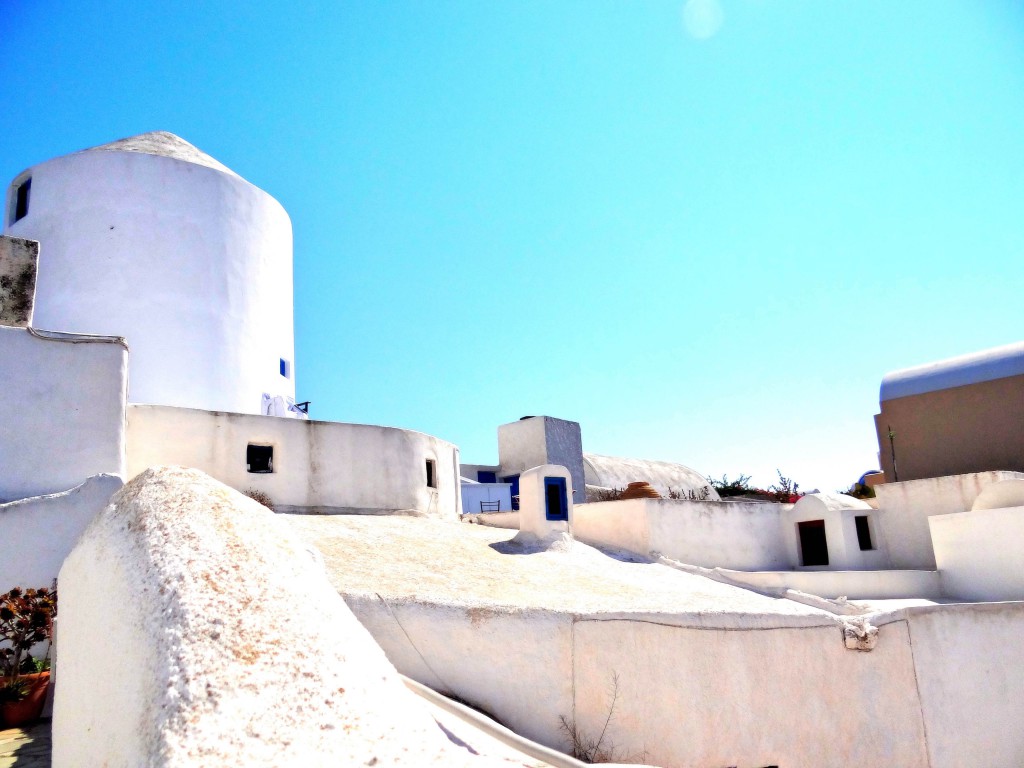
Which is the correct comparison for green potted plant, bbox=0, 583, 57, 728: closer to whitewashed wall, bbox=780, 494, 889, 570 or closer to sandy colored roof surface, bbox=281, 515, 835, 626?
sandy colored roof surface, bbox=281, 515, 835, 626

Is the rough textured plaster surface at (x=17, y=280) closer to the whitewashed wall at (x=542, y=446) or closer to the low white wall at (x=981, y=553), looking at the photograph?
the low white wall at (x=981, y=553)

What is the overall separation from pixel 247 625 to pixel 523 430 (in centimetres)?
2091

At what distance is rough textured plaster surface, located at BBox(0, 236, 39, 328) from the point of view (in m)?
8.41

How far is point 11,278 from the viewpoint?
8.53 m

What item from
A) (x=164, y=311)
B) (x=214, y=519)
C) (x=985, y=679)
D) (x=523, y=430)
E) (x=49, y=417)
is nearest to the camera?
(x=214, y=519)

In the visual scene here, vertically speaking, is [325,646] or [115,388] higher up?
[115,388]

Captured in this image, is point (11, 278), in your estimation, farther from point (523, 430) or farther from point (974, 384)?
point (974, 384)

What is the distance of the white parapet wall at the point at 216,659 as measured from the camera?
7.68ft

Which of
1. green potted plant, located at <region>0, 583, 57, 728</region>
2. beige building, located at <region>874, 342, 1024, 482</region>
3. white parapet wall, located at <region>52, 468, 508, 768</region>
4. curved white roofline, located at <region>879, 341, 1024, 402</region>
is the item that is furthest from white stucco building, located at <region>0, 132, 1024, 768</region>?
curved white roofline, located at <region>879, 341, 1024, 402</region>

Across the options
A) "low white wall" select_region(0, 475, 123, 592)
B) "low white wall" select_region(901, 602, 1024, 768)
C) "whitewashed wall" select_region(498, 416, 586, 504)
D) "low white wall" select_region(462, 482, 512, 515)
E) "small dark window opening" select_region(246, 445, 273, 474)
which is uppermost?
"whitewashed wall" select_region(498, 416, 586, 504)

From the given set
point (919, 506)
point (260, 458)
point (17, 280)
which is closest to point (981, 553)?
point (919, 506)

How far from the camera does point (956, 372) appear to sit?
66.3ft

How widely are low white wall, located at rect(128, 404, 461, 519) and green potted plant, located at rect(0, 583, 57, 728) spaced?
544 centimetres

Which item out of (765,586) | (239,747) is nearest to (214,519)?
(239,747)
